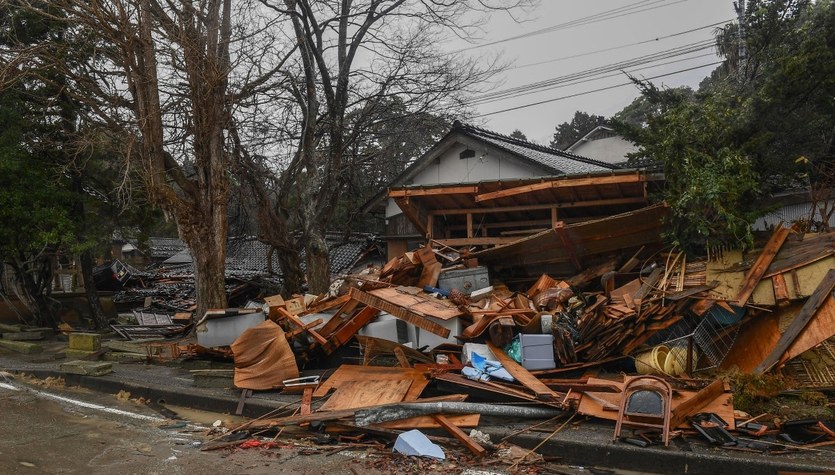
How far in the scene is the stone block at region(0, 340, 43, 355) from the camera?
12643 mm

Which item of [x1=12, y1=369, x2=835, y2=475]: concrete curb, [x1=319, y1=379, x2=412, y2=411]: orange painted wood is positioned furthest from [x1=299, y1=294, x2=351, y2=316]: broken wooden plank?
[x1=12, y1=369, x2=835, y2=475]: concrete curb

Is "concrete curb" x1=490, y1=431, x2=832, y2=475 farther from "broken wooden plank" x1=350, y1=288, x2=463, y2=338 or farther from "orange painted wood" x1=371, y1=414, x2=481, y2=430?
"broken wooden plank" x1=350, y1=288, x2=463, y2=338

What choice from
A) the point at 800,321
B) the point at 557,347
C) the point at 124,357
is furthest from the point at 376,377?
the point at 124,357

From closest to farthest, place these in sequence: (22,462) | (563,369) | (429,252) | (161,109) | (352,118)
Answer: (22,462) → (563,369) → (429,252) → (161,109) → (352,118)

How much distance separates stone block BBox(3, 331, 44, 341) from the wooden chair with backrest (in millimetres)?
14857

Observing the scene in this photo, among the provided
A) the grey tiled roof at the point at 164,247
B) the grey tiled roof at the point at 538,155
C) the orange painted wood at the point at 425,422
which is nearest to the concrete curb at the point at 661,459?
the orange painted wood at the point at 425,422

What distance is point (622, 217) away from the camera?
28.8 feet

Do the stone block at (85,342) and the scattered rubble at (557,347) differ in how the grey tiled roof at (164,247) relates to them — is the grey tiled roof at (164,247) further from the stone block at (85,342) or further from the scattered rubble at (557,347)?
the scattered rubble at (557,347)

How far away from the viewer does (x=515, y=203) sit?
36.2ft

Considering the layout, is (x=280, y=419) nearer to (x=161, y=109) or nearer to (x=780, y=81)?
(x=161, y=109)

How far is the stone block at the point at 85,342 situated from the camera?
11.0m

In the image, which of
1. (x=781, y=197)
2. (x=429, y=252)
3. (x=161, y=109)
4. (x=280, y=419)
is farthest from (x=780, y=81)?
(x=161, y=109)

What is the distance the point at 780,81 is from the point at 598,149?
20.7 metres

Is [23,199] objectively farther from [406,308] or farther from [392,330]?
[406,308]
